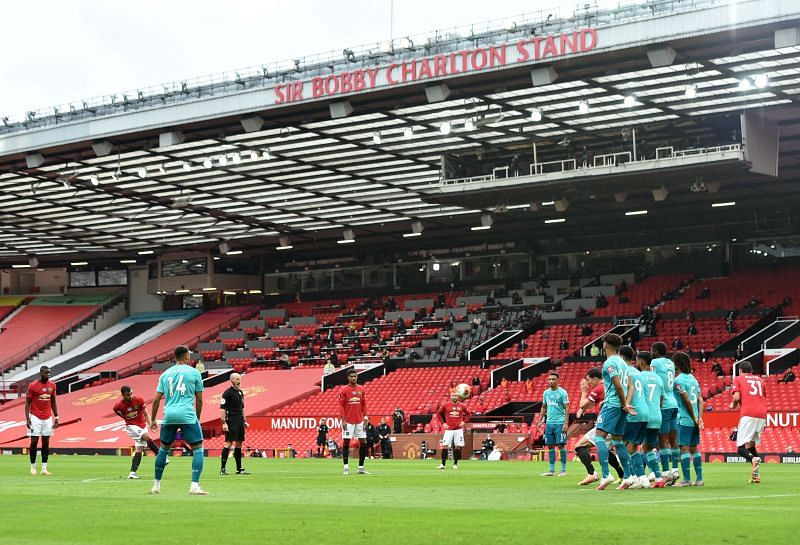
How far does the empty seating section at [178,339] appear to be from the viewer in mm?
66500

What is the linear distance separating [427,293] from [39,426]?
42.7m

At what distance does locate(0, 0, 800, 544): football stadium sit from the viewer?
48.7 feet

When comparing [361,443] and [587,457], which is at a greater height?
[361,443]

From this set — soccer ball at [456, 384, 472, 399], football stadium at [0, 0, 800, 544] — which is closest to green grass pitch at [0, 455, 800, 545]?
football stadium at [0, 0, 800, 544]

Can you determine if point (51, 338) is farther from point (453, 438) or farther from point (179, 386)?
point (179, 386)

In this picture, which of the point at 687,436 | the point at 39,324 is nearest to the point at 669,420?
the point at 687,436

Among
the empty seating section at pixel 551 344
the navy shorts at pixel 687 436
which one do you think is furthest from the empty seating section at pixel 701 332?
the navy shorts at pixel 687 436

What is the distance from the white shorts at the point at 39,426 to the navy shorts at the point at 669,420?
41.8 feet

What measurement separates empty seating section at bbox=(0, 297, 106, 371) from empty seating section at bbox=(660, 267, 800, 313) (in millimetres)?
39999

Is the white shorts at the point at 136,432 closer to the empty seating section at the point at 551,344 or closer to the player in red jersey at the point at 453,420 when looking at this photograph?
the player in red jersey at the point at 453,420

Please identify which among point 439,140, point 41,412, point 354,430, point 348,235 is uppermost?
point 348,235

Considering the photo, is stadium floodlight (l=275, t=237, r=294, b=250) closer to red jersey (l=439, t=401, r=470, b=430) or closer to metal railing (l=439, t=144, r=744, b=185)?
metal railing (l=439, t=144, r=744, b=185)

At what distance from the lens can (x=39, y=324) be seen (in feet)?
246

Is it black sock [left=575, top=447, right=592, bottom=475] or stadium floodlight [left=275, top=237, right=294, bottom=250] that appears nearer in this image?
black sock [left=575, top=447, right=592, bottom=475]
